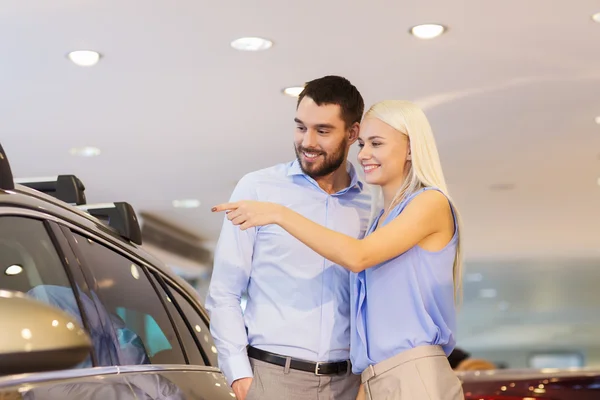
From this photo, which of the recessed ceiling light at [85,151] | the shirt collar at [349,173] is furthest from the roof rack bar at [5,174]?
the recessed ceiling light at [85,151]

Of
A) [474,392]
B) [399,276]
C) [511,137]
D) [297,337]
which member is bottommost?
[474,392]

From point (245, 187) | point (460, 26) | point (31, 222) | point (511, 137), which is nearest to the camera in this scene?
point (31, 222)

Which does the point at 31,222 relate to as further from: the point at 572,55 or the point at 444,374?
the point at 572,55

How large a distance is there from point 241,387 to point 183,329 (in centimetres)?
23

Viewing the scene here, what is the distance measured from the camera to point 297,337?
8.68 feet

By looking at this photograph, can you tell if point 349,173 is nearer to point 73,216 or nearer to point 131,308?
point 131,308

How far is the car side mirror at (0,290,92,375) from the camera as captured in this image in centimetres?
119

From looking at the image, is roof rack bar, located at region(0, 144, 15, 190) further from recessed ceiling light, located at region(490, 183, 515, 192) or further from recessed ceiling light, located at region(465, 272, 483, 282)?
recessed ceiling light, located at region(465, 272, 483, 282)

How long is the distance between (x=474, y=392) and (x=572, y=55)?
3320 millimetres

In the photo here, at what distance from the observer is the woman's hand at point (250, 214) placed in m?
2.26

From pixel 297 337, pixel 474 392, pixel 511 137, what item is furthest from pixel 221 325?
pixel 511 137

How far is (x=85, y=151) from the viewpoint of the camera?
355 inches

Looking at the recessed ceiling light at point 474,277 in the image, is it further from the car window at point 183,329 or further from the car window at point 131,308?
the car window at point 131,308

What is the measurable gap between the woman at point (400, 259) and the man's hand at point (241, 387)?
0.31m
